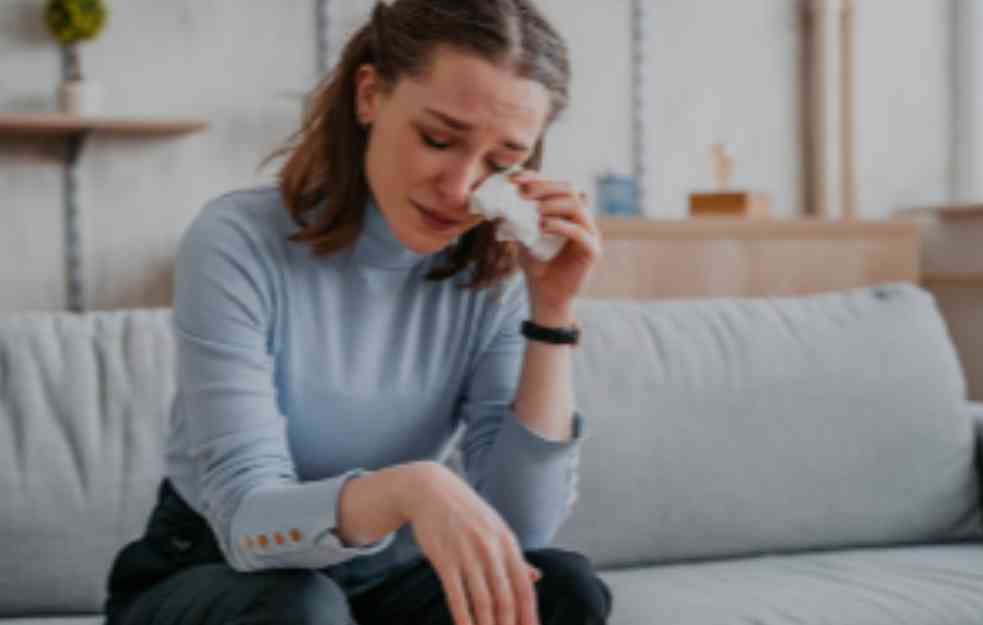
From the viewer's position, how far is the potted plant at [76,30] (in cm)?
248

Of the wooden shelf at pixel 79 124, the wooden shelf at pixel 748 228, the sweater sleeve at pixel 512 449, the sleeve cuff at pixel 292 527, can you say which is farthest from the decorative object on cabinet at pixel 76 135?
the sleeve cuff at pixel 292 527

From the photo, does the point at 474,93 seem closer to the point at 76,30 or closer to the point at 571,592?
the point at 571,592

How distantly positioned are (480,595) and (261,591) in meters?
0.22

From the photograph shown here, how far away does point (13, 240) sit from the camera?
2537mm

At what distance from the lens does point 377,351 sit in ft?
4.03

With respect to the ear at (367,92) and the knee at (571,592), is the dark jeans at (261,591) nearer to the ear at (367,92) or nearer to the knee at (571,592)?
the knee at (571,592)

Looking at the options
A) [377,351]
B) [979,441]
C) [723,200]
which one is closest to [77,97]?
[723,200]

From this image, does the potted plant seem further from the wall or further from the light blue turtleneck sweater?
the light blue turtleneck sweater

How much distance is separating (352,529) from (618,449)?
2.74ft

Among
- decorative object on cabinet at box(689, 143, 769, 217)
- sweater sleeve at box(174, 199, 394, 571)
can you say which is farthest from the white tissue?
decorative object on cabinet at box(689, 143, 769, 217)

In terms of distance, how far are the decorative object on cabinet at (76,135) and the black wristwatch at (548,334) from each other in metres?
1.51

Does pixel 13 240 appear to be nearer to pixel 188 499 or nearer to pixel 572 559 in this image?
pixel 188 499

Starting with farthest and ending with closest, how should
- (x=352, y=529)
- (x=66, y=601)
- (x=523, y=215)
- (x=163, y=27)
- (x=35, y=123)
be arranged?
1. (x=163, y=27)
2. (x=35, y=123)
3. (x=66, y=601)
4. (x=523, y=215)
5. (x=352, y=529)

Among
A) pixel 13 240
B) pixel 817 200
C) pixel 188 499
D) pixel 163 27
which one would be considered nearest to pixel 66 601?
pixel 188 499
